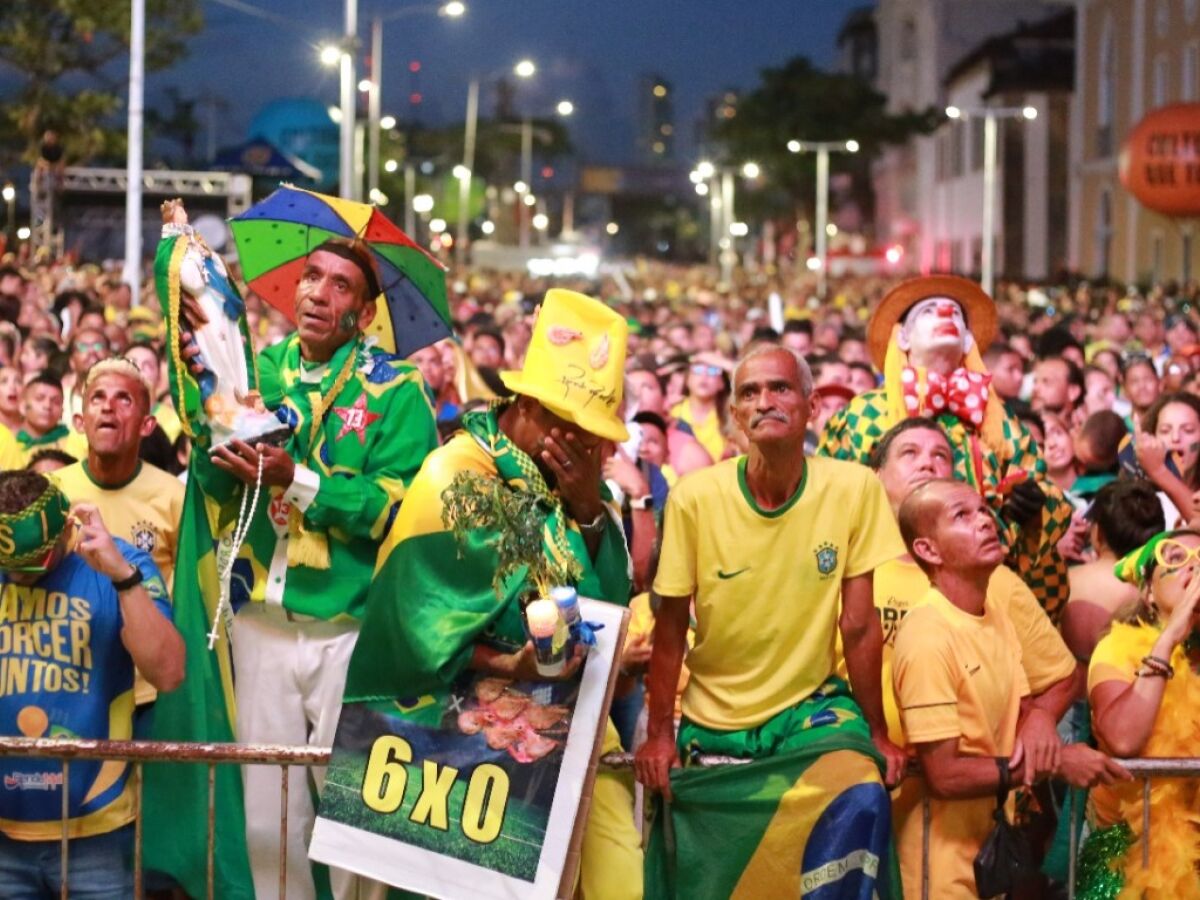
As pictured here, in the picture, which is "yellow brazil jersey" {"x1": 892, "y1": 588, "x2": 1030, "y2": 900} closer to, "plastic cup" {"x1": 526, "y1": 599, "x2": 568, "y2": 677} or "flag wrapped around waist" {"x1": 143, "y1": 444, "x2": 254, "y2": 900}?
"plastic cup" {"x1": 526, "y1": 599, "x2": 568, "y2": 677}

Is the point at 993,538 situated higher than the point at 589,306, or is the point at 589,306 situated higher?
the point at 589,306

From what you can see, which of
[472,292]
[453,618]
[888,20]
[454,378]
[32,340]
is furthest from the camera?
[888,20]

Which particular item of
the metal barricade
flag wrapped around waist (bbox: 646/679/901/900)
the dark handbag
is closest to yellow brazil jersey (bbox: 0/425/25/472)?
flag wrapped around waist (bbox: 646/679/901/900)

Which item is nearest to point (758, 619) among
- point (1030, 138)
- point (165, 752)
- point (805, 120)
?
point (165, 752)

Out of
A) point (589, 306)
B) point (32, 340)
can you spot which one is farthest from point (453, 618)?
point (32, 340)

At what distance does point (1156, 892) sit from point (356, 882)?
2.13 m

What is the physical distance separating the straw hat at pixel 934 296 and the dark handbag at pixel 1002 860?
312 centimetres

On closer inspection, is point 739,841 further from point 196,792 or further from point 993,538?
point 196,792

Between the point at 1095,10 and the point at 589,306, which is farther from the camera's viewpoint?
the point at 1095,10

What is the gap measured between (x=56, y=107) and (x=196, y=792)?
117 feet

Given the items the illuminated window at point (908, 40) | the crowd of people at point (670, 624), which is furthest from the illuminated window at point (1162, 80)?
the illuminated window at point (908, 40)

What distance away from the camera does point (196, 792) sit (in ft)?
18.9

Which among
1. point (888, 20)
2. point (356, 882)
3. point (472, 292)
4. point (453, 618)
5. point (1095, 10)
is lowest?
point (356, 882)

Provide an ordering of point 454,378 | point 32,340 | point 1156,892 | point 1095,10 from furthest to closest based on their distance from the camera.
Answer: point 1095,10 → point 32,340 → point 454,378 → point 1156,892
